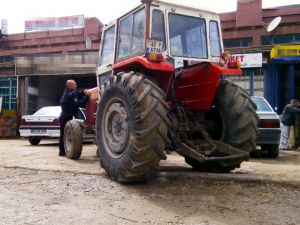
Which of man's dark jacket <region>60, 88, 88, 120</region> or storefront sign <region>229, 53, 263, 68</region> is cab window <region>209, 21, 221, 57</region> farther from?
storefront sign <region>229, 53, 263, 68</region>

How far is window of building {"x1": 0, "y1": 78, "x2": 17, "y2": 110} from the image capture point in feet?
72.0

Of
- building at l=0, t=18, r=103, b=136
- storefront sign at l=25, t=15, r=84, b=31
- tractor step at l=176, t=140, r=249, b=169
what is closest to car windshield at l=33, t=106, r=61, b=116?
building at l=0, t=18, r=103, b=136

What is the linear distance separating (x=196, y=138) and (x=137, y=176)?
4.11 feet

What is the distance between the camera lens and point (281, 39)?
20.5 m

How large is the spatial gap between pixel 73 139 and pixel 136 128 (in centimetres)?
354

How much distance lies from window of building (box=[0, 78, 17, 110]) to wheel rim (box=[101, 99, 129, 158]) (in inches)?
676

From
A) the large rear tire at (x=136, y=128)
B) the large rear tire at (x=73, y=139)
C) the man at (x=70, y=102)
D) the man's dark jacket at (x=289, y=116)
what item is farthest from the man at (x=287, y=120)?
the large rear tire at (x=136, y=128)

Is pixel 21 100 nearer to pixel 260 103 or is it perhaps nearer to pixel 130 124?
pixel 260 103

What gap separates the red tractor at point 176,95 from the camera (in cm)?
495

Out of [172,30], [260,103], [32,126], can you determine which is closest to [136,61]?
[172,30]

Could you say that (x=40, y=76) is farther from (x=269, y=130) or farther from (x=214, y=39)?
(x=214, y=39)

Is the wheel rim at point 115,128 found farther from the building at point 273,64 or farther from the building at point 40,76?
the building at point 40,76

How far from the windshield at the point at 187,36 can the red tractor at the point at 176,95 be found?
0.04 feet

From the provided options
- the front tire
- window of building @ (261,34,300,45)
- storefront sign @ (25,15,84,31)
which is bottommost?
the front tire
